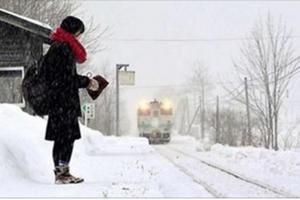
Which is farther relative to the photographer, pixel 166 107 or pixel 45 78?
pixel 166 107

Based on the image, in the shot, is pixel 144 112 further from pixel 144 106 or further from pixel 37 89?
pixel 37 89

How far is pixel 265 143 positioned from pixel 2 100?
14355 millimetres

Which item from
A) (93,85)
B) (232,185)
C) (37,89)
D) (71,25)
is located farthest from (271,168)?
(37,89)

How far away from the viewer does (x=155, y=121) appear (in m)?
47.3

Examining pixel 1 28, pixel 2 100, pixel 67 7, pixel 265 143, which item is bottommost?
pixel 265 143

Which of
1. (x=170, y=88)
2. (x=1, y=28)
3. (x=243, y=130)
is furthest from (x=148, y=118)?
(x=170, y=88)

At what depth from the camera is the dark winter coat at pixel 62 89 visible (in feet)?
25.3

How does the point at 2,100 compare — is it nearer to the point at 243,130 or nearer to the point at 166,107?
the point at 243,130

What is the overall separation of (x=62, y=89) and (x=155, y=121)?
130ft

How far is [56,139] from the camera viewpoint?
7.82 m

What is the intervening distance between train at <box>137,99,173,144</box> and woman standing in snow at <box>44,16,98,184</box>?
38400 mm

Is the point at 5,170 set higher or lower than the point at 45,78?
lower

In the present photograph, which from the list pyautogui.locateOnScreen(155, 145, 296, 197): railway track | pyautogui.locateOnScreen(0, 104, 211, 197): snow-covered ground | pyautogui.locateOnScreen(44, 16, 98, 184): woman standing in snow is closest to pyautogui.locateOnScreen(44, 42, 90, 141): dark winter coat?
pyautogui.locateOnScreen(44, 16, 98, 184): woman standing in snow

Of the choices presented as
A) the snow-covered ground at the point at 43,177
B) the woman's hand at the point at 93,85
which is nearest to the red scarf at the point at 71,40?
the woman's hand at the point at 93,85
